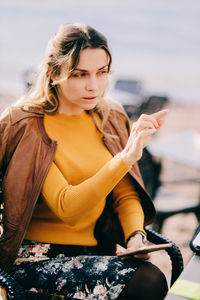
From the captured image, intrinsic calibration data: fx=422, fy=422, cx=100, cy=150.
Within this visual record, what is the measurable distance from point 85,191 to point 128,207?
1.11ft

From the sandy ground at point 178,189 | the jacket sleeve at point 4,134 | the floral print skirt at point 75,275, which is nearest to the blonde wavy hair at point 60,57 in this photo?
the jacket sleeve at point 4,134

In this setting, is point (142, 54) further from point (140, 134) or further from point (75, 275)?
point (75, 275)

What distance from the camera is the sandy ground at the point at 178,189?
3391 mm

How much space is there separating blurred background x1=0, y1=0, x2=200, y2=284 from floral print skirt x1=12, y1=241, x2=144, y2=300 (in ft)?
2.83

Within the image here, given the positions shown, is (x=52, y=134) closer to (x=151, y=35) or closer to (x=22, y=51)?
(x=22, y=51)

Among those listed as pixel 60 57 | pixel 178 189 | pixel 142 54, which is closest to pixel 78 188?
pixel 60 57

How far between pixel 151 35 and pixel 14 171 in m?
26.4

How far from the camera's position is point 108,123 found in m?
2.02

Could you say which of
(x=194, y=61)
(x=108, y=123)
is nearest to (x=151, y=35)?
(x=194, y=61)

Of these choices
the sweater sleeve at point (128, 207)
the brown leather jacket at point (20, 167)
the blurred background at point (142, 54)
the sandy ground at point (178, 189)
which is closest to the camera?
the brown leather jacket at point (20, 167)

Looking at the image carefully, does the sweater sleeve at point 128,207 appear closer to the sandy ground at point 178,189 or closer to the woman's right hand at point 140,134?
the woman's right hand at point 140,134

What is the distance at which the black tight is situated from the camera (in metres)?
1.56

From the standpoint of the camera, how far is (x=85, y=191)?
5.37 feet

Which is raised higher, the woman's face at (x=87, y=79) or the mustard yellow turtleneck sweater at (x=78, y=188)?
the woman's face at (x=87, y=79)
